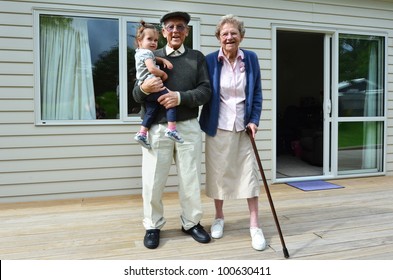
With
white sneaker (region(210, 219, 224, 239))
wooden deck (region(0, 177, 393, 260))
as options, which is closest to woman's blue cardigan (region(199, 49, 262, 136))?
white sneaker (region(210, 219, 224, 239))

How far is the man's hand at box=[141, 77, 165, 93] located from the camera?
2082mm

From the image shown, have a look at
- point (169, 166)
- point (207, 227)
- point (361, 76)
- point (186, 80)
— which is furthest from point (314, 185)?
point (186, 80)

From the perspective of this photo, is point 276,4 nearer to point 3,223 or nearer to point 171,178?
point 171,178

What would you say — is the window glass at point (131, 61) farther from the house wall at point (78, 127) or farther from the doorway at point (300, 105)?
the doorway at point (300, 105)

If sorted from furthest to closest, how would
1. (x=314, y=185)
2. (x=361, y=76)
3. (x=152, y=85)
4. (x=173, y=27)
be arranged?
1. (x=361, y=76)
2. (x=314, y=185)
3. (x=173, y=27)
4. (x=152, y=85)

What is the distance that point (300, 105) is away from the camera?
294 inches

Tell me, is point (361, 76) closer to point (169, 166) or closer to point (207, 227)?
point (207, 227)

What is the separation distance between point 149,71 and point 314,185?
111 inches

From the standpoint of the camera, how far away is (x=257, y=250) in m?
2.21

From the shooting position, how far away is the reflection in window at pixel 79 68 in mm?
3467

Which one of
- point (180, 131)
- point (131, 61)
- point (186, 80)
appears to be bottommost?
point (180, 131)

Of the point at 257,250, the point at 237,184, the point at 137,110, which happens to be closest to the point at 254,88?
the point at 237,184

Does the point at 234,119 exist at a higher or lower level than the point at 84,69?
lower

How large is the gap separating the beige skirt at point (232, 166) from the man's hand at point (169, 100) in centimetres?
40
